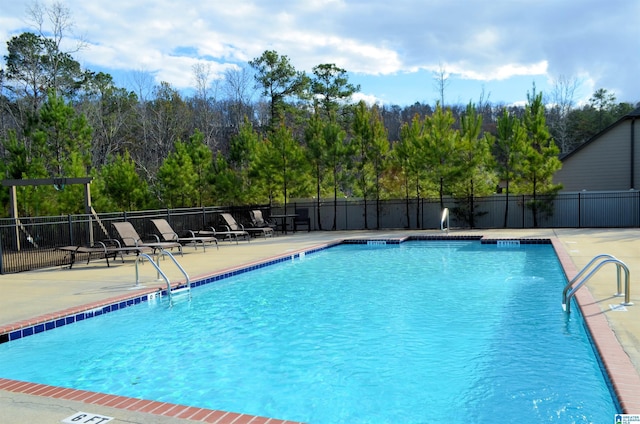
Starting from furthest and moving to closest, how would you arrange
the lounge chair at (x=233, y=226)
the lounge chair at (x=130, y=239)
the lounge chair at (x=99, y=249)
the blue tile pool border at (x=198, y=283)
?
the lounge chair at (x=233, y=226) < the lounge chair at (x=130, y=239) < the lounge chair at (x=99, y=249) < the blue tile pool border at (x=198, y=283)

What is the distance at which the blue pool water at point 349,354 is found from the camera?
393 cm

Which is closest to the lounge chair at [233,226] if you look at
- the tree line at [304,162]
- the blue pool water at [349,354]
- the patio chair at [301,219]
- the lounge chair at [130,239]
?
the patio chair at [301,219]

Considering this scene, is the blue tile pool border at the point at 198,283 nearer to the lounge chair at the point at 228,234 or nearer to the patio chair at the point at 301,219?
the lounge chair at the point at 228,234

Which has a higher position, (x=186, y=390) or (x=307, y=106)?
(x=307, y=106)

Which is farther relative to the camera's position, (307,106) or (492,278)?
(307,106)

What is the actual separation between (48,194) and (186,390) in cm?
1713

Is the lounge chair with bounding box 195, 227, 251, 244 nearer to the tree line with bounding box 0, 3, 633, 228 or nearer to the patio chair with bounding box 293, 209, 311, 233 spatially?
the patio chair with bounding box 293, 209, 311, 233

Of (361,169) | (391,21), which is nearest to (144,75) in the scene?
(361,169)

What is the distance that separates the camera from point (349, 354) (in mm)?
5117

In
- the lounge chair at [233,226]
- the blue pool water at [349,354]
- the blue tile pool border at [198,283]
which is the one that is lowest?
the blue pool water at [349,354]

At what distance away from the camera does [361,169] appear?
20141 mm

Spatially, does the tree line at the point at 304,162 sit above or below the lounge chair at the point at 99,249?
above

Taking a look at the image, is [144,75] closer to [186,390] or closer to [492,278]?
[492,278]

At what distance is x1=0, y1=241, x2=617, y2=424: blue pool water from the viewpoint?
3.93 m
